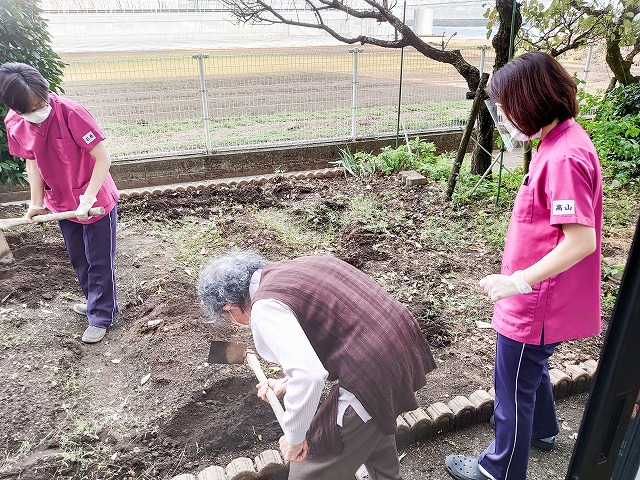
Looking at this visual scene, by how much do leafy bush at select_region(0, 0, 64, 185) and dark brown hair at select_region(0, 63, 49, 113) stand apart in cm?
177

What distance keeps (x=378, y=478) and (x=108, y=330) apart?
2.07 m

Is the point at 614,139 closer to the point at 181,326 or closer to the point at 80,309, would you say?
the point at 181,326

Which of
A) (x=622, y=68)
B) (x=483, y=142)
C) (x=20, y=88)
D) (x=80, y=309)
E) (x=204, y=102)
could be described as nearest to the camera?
(x=20, y=88)

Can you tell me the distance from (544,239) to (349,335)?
0.65 m

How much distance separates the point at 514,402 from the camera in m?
1.67

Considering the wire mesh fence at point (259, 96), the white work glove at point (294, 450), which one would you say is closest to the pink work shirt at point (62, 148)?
the white work glove at point (294, 450)

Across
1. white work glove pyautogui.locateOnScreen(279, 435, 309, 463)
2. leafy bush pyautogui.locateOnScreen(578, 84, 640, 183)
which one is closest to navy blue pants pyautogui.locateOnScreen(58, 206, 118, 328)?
white work glove pyautogui.locateOnScreen(279, 435, 309, 463)

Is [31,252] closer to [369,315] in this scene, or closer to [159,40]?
[369,315]

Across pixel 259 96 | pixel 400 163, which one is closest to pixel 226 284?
pixel 400 163

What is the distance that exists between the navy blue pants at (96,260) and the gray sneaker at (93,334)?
0.08 feet

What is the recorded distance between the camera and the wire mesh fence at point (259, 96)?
618cm

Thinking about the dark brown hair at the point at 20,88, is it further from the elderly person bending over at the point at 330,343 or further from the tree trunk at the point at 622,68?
the tree trunk at the point at 622,68

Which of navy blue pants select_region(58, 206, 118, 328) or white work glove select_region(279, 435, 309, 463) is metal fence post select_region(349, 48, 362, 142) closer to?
navy blue pants select_region(58, 206, 118, 328)

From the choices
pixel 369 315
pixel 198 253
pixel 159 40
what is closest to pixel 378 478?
pixel 369 315
